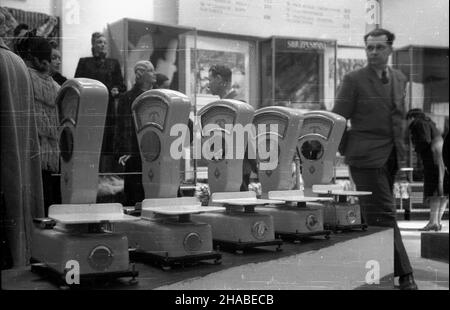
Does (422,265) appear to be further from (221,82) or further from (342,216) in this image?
(221,82)

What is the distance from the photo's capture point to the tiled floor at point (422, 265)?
1400mm

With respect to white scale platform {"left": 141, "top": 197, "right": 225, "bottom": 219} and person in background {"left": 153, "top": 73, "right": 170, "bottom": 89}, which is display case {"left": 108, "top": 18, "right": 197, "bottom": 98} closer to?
person in background {"left": 153, "top": 73, "right": 170, "bottom": 89}

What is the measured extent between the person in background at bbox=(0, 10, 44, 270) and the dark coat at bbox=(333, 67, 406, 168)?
2.56 feet

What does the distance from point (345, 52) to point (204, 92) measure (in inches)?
15.5

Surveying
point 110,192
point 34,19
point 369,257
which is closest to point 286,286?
point 369,257

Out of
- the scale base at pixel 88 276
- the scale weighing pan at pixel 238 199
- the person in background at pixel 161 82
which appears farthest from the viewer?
the scale weighing pan at pixel 238 199

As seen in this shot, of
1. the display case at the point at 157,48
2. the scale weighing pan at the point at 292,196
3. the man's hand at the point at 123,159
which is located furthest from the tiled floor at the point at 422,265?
the man's hand at the point at 123,159

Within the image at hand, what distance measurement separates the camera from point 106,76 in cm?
124

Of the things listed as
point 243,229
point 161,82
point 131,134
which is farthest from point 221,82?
point 243,229

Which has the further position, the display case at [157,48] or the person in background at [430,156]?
the person in background at [430,156]

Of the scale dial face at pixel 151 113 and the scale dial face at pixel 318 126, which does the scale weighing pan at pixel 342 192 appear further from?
the scale dial face at pixel 151 113

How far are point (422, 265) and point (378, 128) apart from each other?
15.3 inches

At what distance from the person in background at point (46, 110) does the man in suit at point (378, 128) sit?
0.73 meters

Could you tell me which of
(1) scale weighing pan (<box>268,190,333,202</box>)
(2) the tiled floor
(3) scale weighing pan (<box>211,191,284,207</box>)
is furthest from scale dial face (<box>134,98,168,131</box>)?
(2) the tiled floor
